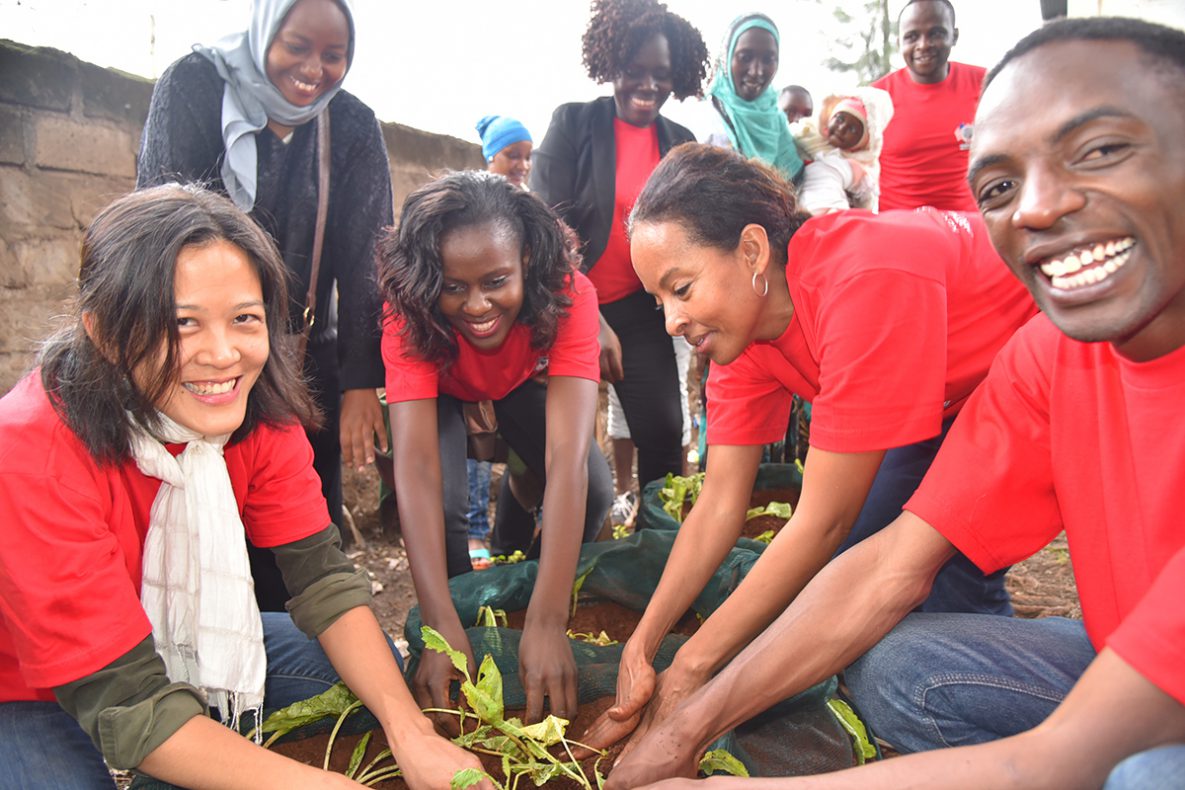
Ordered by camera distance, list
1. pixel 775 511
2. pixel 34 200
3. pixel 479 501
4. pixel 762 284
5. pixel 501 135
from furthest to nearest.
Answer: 1. pixel 501 135
2. pixel 479 501
3. pixel 34 200
4. pixel 775 511
5. pixel 762 284

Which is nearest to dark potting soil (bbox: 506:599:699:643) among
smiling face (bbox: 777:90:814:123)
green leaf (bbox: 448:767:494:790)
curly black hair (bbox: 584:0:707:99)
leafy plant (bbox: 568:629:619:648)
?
leafy plant (bbox: 568:629:619:648)

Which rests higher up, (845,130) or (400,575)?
(845,130)

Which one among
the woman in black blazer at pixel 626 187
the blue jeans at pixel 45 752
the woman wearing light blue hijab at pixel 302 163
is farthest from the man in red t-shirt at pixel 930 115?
the blue jeans at pixel 45 752

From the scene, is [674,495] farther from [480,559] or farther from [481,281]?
[481,281]

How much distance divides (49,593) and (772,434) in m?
1.50

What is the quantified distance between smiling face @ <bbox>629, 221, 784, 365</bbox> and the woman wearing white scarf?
0.74m

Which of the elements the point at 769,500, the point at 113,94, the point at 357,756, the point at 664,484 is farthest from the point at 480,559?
the point at 113,94

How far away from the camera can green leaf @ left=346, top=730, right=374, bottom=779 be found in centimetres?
160

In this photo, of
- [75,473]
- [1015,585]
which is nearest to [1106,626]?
[75,473]

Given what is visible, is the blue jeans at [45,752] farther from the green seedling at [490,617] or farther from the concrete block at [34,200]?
the concrete block at [34,200]

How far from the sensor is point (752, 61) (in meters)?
3.53

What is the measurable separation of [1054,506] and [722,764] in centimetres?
72

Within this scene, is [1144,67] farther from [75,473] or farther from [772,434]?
[75,473]

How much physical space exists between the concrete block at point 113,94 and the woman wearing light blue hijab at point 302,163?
3.69 feet
